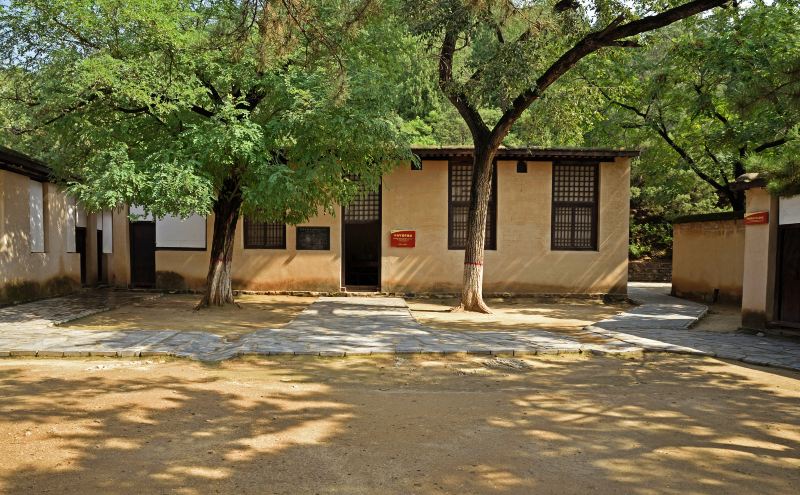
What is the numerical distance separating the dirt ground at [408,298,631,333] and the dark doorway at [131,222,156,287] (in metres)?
7.62

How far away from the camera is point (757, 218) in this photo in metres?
10.8

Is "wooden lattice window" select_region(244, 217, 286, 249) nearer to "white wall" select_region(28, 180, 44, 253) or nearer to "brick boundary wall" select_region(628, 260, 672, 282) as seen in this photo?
"white wall" select_region(28, 180, 44, 253)

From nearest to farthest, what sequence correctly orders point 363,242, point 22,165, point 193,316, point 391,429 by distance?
point 391,429 < point 193,316 < point 22,165 < point 363,242

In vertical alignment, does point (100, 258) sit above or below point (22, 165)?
below

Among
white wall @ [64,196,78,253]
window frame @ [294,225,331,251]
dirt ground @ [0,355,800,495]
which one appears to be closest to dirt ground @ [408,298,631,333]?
window frame @ [294,225,331,251]

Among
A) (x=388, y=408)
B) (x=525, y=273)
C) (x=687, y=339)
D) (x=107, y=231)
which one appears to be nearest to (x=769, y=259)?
(x=687, y=339)

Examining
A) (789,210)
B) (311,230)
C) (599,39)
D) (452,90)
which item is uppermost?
(599,39)

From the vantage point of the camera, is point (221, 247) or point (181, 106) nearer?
point (181, 106)

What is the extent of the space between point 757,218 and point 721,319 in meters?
3.20

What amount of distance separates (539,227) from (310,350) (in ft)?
32.2

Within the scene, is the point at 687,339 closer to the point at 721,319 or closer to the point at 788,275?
the point at 788,275

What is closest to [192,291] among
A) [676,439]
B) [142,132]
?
[142,132]

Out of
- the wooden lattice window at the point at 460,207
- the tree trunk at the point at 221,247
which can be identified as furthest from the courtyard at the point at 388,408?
the wooden lattice window at the point at 460,207

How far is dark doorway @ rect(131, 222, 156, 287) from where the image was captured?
17062 millimetres
